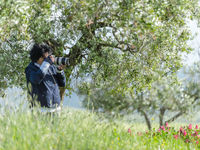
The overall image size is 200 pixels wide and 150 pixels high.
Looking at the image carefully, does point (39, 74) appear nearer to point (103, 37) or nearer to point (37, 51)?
point (37, 51)

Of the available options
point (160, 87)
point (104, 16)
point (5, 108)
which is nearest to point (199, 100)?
point (160, 87)

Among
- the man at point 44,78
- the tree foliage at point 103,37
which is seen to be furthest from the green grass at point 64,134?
the tree foliage at point 103,37

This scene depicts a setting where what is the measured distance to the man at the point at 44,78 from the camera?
6.05 m

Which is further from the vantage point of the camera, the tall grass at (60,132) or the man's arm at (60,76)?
the man's arm at (60,76)

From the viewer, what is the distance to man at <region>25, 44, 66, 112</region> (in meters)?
6.05

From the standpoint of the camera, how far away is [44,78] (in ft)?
20.4

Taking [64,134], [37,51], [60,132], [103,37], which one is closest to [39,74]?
[37,51]

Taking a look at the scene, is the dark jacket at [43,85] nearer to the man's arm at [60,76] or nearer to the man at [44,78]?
the man at [44,78]

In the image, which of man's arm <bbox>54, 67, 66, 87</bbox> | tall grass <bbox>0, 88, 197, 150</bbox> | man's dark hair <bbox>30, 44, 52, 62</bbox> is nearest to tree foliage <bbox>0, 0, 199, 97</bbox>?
man's dark hair <bbox>30, 44, 52, 62</bbox>

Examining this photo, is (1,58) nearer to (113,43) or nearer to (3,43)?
(3,43)

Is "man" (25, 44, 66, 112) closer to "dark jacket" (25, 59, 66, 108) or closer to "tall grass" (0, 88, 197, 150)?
"dark jacket" (25, 59, 66, 108)

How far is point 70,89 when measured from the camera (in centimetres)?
1122

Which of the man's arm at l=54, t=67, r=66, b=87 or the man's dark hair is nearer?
the man's dark hair

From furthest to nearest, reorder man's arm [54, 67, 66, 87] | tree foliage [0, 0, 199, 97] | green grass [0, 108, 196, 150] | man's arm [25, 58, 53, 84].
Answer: tree foliage [0, 0, 199, 97]
man's arm [54, 67, 66, 87]
man's arm [25, 58, 53, 84]
green grass [0, 108, 196, 150]
